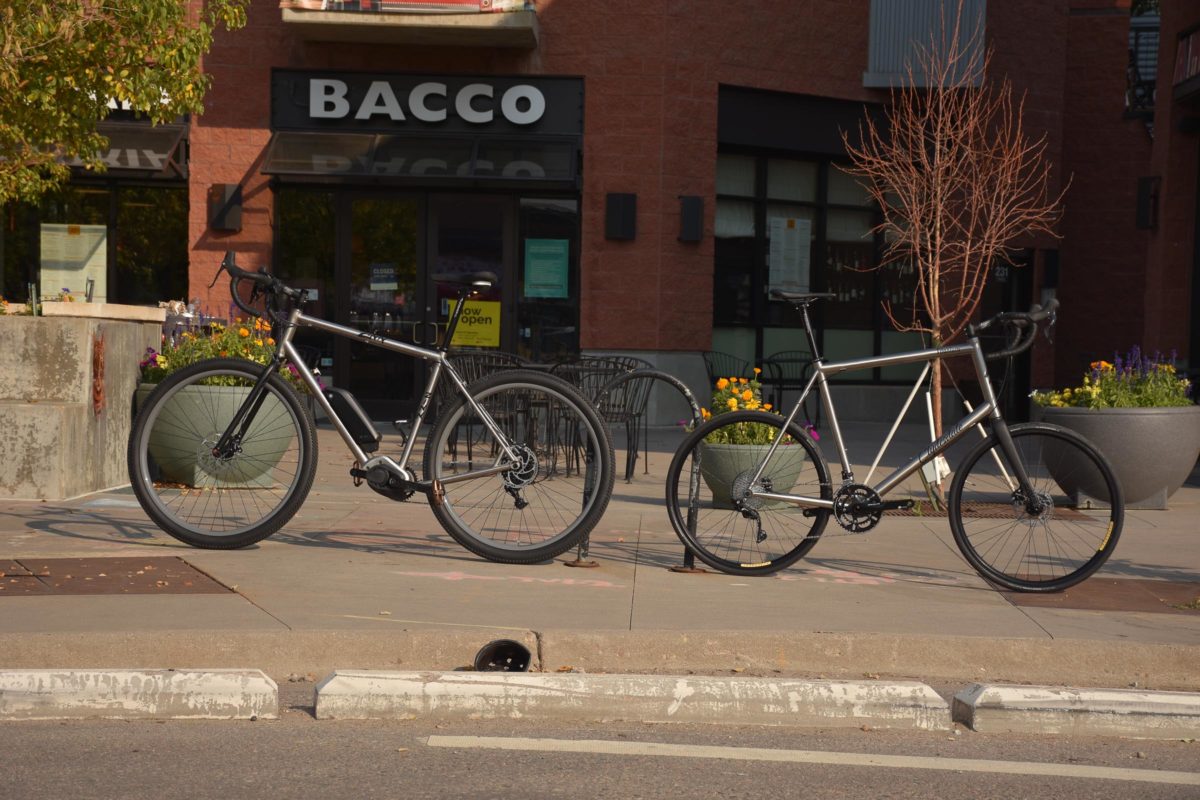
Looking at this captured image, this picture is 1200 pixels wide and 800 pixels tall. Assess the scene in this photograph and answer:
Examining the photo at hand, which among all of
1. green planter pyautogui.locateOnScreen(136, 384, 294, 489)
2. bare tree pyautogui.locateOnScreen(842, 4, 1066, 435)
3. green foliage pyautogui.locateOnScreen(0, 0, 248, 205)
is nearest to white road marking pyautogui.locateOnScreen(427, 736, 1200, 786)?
green planter pyautogui.locateOnScreen(136, 384, 294, 489)

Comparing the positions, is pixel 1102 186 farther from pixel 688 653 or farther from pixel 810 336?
pixel 688 653

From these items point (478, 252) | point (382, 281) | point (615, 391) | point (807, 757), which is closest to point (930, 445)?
point (807, 757)

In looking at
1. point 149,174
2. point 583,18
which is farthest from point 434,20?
point 149,174

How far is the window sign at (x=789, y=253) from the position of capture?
18.8 meters

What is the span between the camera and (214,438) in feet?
23.6

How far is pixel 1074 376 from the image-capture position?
2464cm

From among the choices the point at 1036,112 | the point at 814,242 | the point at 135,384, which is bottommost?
the point at 135,384

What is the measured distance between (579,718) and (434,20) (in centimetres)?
1316

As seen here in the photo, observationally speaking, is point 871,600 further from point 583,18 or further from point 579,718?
point 583,18

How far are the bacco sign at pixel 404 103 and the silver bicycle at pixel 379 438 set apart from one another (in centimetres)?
1021

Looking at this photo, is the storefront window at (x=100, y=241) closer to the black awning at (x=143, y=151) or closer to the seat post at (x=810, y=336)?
the black awning at (x=143, y=151)

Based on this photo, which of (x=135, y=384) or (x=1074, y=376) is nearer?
(x=135, y=384)

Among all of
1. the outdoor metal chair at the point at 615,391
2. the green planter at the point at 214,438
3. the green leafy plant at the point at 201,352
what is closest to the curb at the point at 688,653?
the green planter at the point at 214,438

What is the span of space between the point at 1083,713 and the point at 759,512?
101 inches
